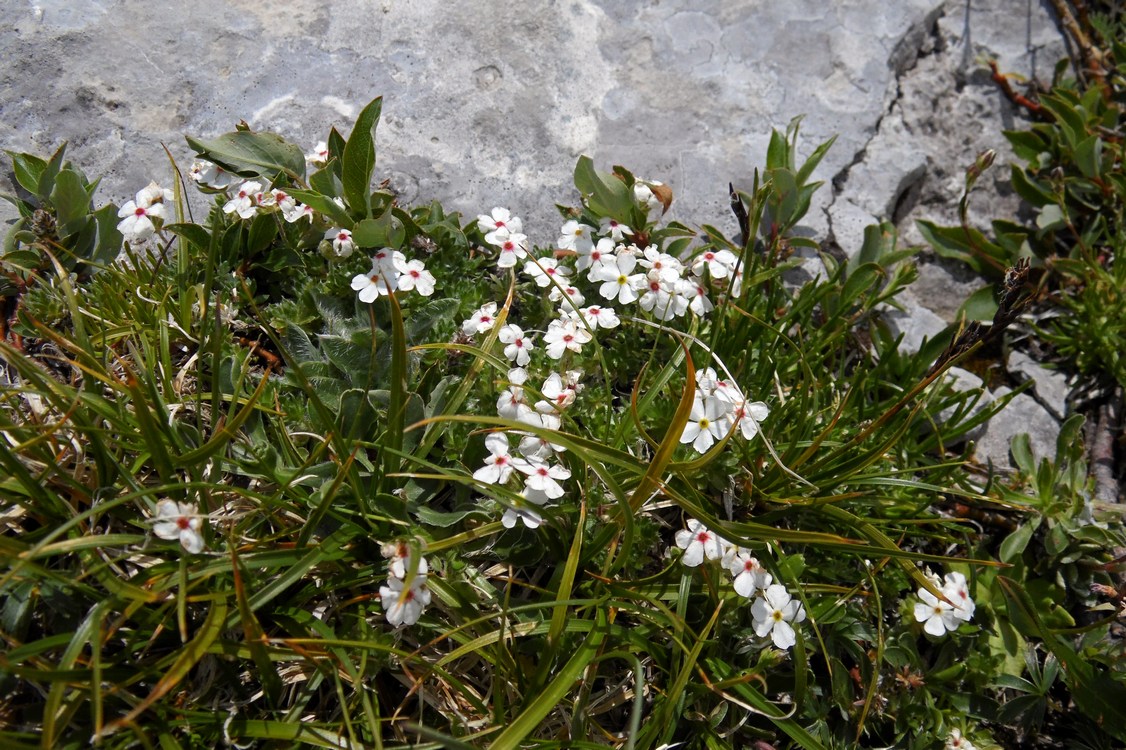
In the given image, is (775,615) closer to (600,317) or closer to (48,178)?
(600,317)

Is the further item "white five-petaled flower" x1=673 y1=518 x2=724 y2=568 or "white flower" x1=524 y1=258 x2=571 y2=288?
"white flower" x1=524 y1=258 x2=571 y2=288

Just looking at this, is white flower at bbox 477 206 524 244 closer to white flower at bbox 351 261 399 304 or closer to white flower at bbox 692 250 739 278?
white flower at bbox 351 261 399 304

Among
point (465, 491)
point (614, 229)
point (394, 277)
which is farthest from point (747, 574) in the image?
point (394, 277)

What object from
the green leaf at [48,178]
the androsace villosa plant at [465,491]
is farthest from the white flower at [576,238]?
the green leaf at [48,178]

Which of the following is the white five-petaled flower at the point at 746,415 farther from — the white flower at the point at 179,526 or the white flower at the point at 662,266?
the white flower at the point at 179,526

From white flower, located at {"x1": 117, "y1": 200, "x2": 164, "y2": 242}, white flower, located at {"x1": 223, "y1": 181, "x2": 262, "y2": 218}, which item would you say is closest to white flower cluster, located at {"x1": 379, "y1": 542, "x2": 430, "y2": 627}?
white flower, located at {"x1": 223, "y1": 181, "x2": 262, "y2": 218}

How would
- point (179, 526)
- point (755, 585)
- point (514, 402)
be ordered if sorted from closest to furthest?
point (179, 526), point (755, 585), point (514, 402)
